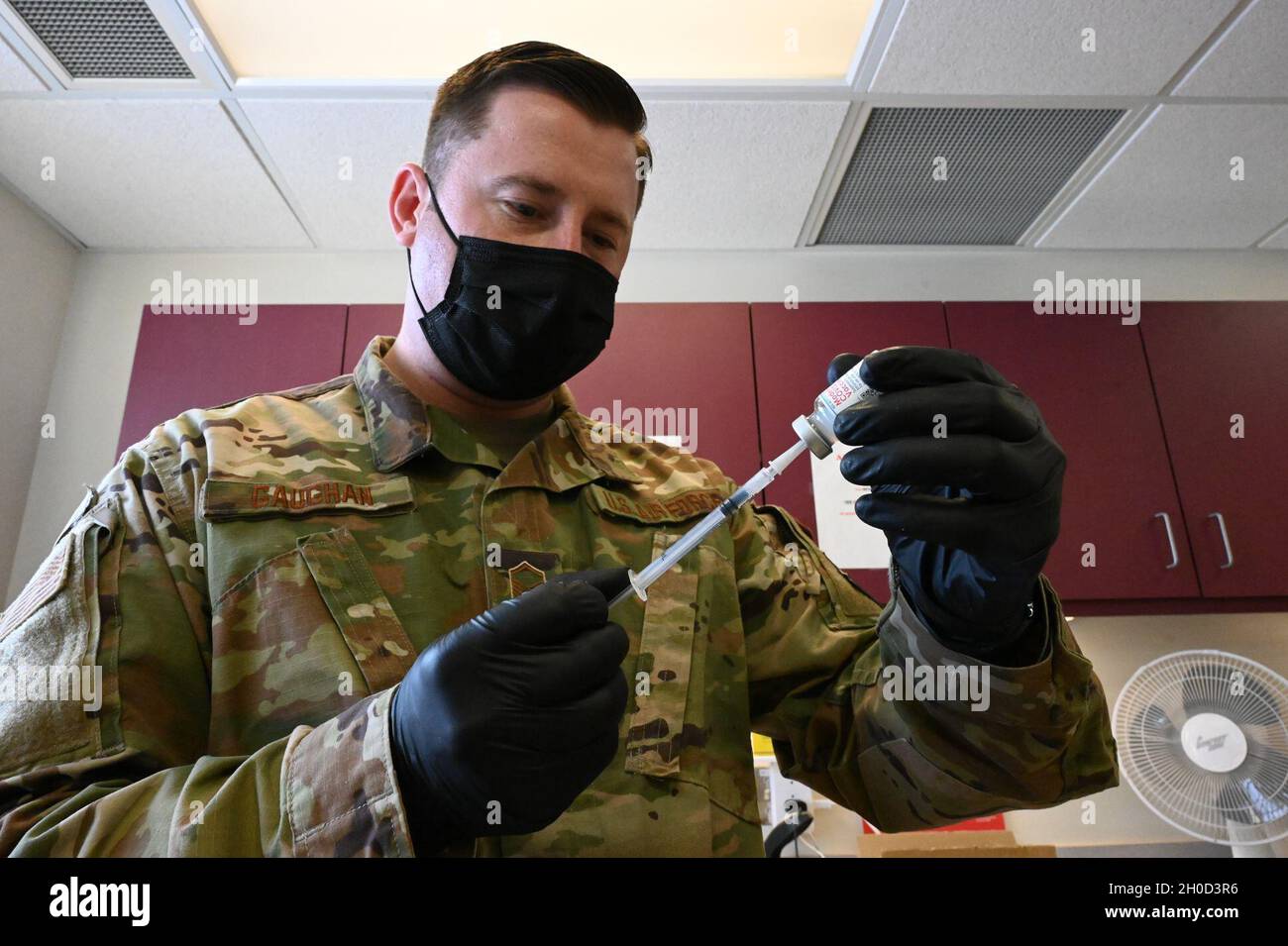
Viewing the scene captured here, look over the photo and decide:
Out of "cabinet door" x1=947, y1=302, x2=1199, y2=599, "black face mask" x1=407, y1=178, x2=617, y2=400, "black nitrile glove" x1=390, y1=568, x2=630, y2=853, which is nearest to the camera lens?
"black nitrile glove" x1=390, y1=568, x2=630, y2=853

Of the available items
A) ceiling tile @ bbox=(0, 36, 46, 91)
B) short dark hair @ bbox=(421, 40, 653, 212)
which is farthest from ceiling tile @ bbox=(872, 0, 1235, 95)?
ceiling tile @ bbox=(0, 36, 46, 91)

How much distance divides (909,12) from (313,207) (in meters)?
1.72

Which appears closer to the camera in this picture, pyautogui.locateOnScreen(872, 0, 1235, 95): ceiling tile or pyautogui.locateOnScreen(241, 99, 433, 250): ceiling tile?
pyautogui.locateOnScreen(872, 0, 1235, 95): ceiling tile

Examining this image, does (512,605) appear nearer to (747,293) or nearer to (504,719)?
(504,719)

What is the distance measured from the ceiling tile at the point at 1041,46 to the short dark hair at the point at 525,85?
1.10 m

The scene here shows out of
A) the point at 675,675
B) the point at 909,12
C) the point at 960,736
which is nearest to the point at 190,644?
the point at 675,675

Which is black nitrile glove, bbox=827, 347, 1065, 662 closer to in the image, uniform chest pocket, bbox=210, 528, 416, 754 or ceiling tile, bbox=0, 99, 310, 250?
uniform chest pocket, bbox=210, 528, 416, 754

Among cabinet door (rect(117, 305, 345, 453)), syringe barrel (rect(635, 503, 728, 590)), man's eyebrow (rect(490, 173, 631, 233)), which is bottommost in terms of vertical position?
syringe barrel (rect(635, 503, 728, 590))

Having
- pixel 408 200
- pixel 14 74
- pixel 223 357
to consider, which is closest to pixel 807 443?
pixel 408 200

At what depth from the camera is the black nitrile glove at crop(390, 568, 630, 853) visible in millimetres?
534

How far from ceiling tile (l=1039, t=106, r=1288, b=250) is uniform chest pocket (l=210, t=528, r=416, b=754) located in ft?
7.73

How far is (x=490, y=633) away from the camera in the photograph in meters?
0.56
